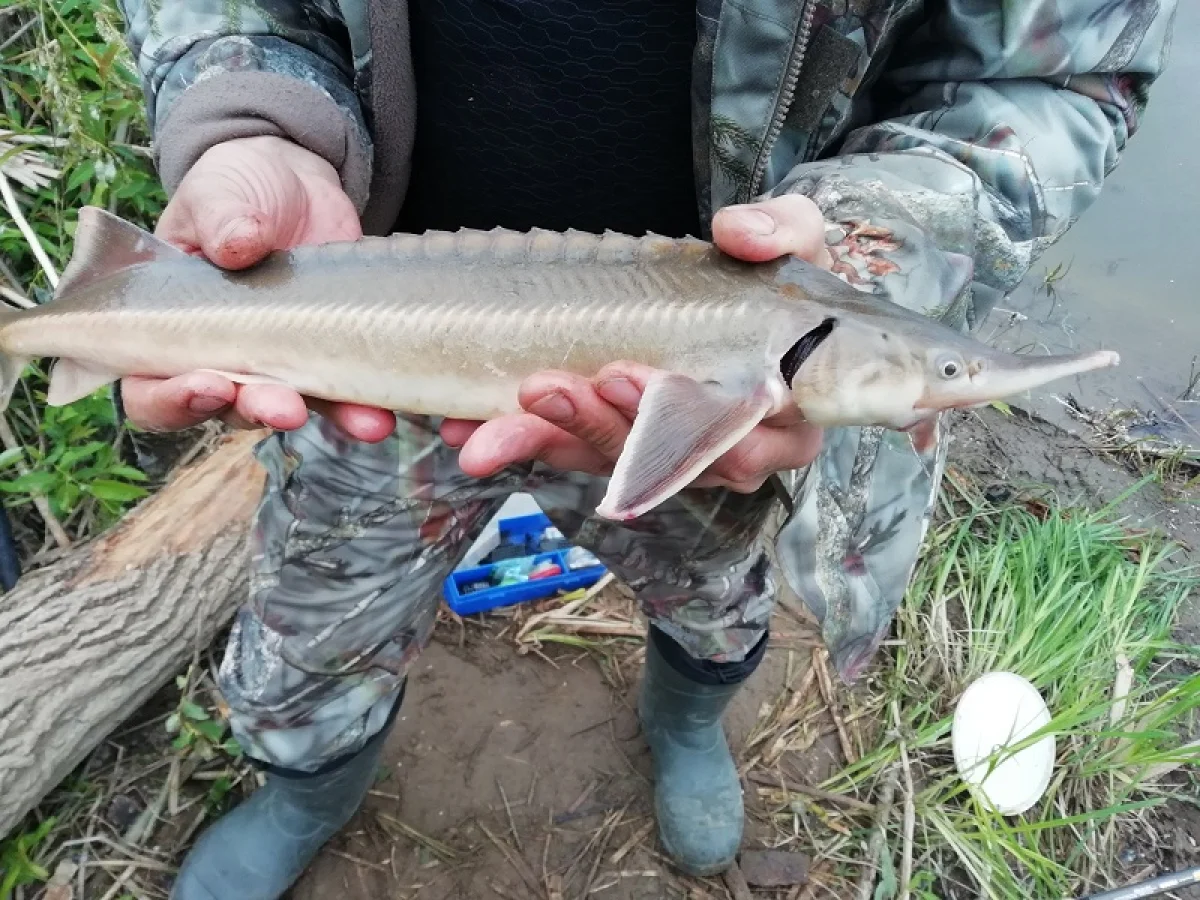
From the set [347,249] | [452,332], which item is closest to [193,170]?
[347,249]

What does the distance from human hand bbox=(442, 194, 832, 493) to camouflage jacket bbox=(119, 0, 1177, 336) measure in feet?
0.67

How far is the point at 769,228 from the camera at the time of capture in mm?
1288

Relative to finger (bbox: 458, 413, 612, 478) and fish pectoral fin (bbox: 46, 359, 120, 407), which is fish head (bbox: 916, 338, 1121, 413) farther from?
fish pectoral fin (bbox: 46, 359, 120, 407)

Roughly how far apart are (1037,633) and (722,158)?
5.97ft

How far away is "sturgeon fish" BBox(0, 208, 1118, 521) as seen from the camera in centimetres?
127

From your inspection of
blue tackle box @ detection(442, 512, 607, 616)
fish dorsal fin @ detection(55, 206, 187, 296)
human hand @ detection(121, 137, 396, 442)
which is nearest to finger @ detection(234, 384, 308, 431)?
human hand @ detection(121, 137, 396, 442)

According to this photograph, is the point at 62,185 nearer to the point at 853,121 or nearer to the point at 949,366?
the point at 853,121

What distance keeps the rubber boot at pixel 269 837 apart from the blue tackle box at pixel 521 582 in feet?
2.05

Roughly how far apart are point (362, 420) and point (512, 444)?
0.34 m

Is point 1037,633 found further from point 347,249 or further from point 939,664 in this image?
point 347,249

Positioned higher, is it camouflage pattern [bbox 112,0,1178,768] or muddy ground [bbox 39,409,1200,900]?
camouflage pattern [bbox 112,0,1178,768]

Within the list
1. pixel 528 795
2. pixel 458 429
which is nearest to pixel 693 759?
pixel 528 795

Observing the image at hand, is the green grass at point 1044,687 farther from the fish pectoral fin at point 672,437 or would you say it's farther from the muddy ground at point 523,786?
the fish pectoral fin at point 672,437

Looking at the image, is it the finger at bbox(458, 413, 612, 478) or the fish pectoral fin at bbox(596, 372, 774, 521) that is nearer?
the fish pectoral fin at bbox(596, 372, 774, 521)
